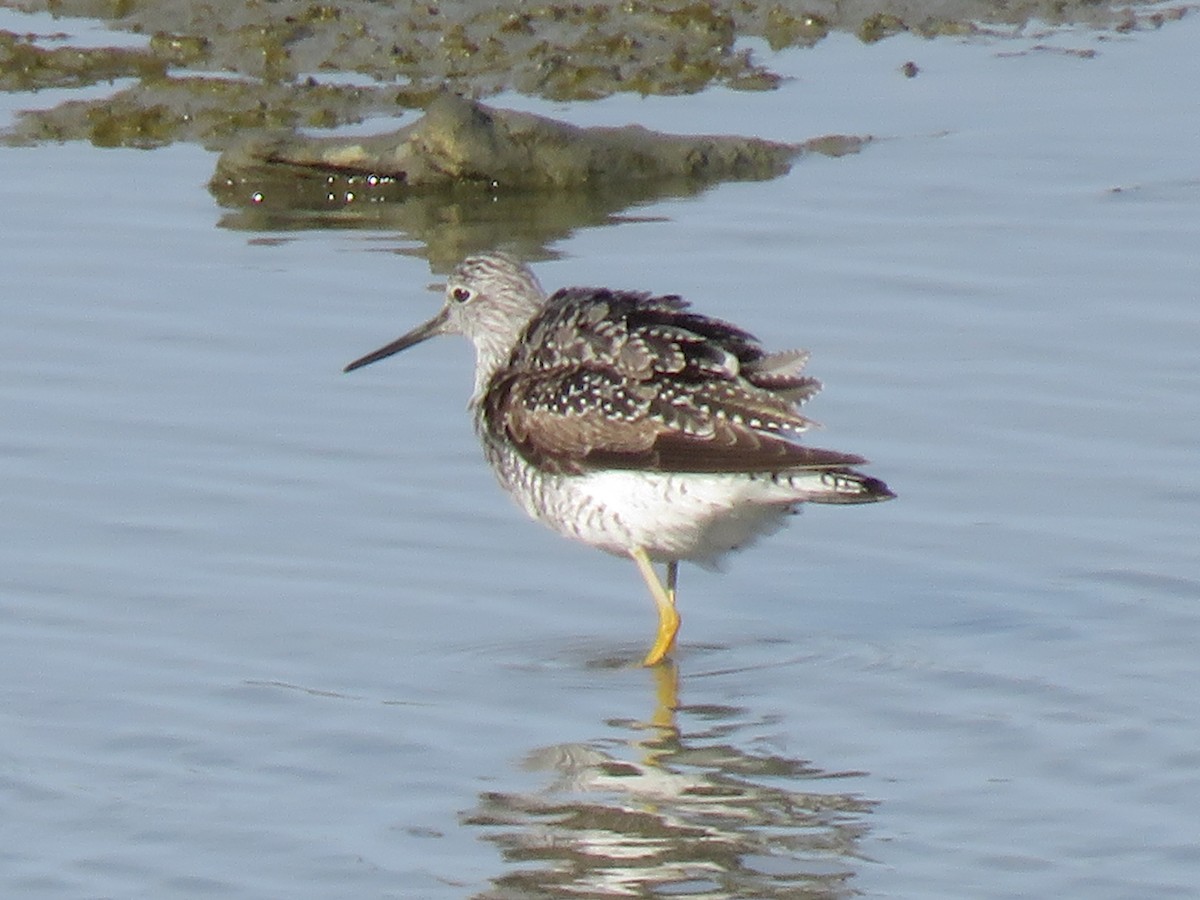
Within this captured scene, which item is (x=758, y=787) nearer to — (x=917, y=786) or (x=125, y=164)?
(x=917, y=786)

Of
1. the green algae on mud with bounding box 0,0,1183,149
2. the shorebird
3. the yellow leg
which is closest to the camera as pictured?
the shorebird

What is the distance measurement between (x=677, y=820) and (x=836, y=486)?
1.29m

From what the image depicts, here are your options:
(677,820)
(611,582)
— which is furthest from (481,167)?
(677,820)

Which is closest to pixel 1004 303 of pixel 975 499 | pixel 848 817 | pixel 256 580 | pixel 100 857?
pixel 975 499

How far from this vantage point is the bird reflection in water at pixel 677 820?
6.58 metres

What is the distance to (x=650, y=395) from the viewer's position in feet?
26.9

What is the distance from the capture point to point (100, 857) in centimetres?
661

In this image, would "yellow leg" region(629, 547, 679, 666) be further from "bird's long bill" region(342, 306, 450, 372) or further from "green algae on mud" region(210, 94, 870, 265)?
"green algae on mud" region(210, 94, 870, 265)

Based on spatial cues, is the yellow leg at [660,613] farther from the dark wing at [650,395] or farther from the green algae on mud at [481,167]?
the green algae on mud at [481,167]

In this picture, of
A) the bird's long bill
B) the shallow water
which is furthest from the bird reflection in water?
the bird's long bill

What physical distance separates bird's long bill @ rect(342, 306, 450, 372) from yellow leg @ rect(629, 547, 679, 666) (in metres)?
1.57

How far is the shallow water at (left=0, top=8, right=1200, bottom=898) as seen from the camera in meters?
6.82

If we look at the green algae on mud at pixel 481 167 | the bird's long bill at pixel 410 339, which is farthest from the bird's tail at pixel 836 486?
the green algae on mud at pixel 481 167

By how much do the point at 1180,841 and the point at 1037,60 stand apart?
8972mm
